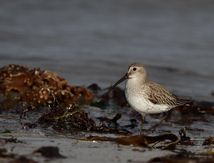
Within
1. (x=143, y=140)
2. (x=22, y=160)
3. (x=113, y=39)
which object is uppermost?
(x=113, y=39)

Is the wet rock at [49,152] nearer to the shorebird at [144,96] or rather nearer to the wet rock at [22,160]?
the wet rock at [22,160]

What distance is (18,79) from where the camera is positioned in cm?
830

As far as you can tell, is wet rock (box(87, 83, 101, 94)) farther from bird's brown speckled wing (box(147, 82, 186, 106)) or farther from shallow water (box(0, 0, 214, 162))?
bird's brown speckled wing (box(147, 82, 186, 106))

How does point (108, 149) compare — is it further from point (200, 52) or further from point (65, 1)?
point (65, 1)

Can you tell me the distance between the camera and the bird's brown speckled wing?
A: 7.23 metres

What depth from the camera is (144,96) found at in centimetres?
719

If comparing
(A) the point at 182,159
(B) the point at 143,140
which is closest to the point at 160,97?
(B) the point at 143,140

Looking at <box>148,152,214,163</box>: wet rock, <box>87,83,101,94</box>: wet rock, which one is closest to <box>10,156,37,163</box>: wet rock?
<box>148,152,214,163</box>: wet rock

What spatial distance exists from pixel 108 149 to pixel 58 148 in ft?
1.71

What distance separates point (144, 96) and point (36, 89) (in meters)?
1.51

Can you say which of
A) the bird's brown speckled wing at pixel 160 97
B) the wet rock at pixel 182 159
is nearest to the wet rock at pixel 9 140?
the wet rock at pixel 182 159

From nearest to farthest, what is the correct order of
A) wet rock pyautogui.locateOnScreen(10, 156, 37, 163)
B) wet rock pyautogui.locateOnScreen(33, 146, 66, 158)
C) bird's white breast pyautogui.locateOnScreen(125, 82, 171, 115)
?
wet rock pyautogui.locateOnScreen(10, 156, 37, 163), wet rock pyautogui.locateOnScreen(33, 146, 66, 158), bird's white breast pyautogui.locateOnScreen(125, 82, 171, 115)

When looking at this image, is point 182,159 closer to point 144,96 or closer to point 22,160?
point 22,160

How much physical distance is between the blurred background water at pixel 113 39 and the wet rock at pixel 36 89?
1535 millimetres
